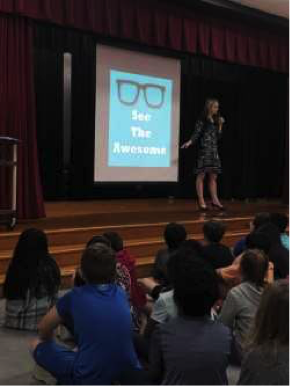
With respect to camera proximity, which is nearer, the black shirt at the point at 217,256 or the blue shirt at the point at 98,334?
the blue shirt at the point at 98,334

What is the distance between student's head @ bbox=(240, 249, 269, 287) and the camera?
2.34 metres

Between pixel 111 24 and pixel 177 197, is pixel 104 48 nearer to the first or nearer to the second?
pixel 111 24

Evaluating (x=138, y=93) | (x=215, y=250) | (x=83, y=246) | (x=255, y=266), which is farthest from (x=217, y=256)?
(x=138, y=93)

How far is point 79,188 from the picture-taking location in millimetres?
6945

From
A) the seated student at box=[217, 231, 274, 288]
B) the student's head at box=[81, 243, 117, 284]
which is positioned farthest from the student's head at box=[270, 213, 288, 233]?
the student's head at box=[81, 243, 117, 284]

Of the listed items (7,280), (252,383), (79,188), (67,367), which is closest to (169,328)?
(252,383)

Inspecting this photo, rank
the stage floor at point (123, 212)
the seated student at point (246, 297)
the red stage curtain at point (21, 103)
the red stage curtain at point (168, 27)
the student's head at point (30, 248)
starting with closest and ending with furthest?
the seated student at point (246, 297)
the student's head at point (30, 248)
the red stage curtain at point (21, 103)
the stage floor at point (123, 212)
the red stage curtain at point (168, 27)

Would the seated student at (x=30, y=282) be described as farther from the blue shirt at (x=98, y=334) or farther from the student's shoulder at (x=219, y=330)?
the student's shoulder at (x=219, y=330)

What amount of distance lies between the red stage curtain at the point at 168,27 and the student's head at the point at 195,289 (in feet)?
12.4

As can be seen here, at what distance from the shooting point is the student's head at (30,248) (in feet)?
9.91

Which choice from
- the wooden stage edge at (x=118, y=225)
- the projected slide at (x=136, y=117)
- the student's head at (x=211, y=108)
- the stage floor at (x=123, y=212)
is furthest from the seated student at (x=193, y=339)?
the projected slide at (x=136, y=117)

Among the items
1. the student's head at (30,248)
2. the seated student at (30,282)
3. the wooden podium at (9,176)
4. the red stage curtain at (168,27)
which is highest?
the red stage curtain at (168,27)

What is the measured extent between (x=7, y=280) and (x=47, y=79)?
395 cm

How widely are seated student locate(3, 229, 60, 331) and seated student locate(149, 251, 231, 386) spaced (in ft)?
5.12
